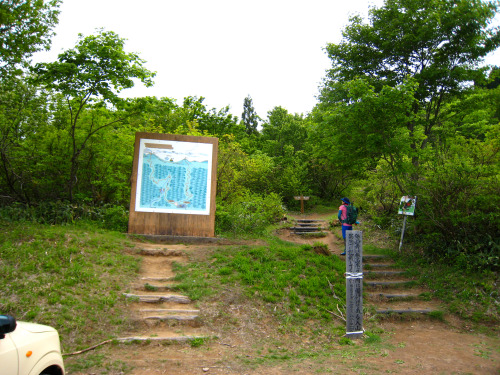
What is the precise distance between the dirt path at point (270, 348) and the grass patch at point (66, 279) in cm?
48

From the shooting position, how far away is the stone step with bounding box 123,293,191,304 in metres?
7.31

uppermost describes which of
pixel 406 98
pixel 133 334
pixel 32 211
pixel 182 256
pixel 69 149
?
pixel 406 98

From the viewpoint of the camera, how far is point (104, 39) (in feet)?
33.7

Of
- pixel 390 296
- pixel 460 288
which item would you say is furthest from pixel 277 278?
pixel 460 288

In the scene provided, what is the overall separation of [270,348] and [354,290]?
6.84 ft

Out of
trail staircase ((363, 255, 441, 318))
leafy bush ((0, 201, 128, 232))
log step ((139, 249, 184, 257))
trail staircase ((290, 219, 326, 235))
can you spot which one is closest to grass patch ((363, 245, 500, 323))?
trail staircase ((363, 255, 441, 318))

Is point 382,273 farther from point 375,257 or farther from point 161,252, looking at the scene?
point 161,252

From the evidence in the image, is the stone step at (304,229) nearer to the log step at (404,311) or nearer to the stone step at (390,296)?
the stone step at (390,296)

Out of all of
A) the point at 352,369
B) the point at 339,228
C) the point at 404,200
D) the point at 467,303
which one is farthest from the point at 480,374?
the point at 339,228

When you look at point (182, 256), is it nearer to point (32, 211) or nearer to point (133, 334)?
point (133, 334)

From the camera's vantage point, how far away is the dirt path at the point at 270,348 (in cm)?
545

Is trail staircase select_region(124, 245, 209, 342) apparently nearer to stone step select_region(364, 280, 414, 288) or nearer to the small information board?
stone step select_region(364, 280, 414, 288)

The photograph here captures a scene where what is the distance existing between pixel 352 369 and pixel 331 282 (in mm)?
3801

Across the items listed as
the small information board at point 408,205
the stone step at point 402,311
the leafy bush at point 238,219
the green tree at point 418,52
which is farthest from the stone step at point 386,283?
the leafy bush at point 238,219
